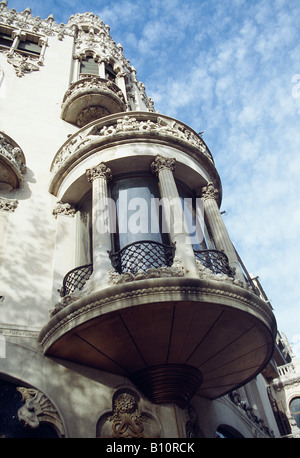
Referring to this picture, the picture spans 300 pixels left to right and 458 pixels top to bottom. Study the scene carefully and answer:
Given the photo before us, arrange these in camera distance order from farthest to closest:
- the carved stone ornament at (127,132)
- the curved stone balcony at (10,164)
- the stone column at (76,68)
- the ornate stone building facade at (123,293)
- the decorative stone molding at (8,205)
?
the stone column at (76,68), the curved stone balcony at (10,164), the carved stone ornament at (127,132), the decorative stone molding at (8,205), the ornate stone building facade at (123,293)

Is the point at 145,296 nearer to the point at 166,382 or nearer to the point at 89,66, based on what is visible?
the point at 166,382

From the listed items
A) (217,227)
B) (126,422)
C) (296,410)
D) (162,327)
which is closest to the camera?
(162,327)

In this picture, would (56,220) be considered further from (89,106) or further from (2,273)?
(89,106)

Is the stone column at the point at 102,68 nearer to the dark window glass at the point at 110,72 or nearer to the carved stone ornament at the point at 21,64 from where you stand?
the dark window glass at the point at 110,72

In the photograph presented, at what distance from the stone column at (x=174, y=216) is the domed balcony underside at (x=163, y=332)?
28.5 inches

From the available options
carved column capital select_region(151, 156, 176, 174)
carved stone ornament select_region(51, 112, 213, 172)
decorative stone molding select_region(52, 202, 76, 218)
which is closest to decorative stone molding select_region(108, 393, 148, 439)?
decorative stone molding select_region(52, 202, 76, 218)

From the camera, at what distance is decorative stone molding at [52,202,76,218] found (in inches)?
398

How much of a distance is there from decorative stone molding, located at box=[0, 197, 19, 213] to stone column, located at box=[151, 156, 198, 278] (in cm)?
390

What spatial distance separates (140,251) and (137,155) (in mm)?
3014

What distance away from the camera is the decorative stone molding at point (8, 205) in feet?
31.8

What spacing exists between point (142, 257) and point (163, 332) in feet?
4.97

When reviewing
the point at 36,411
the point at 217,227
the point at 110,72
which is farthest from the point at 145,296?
the point at 110,72

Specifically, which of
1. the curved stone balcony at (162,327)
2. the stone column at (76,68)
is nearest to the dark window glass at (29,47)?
the stone column at (76,68)

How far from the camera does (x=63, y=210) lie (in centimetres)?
1013
